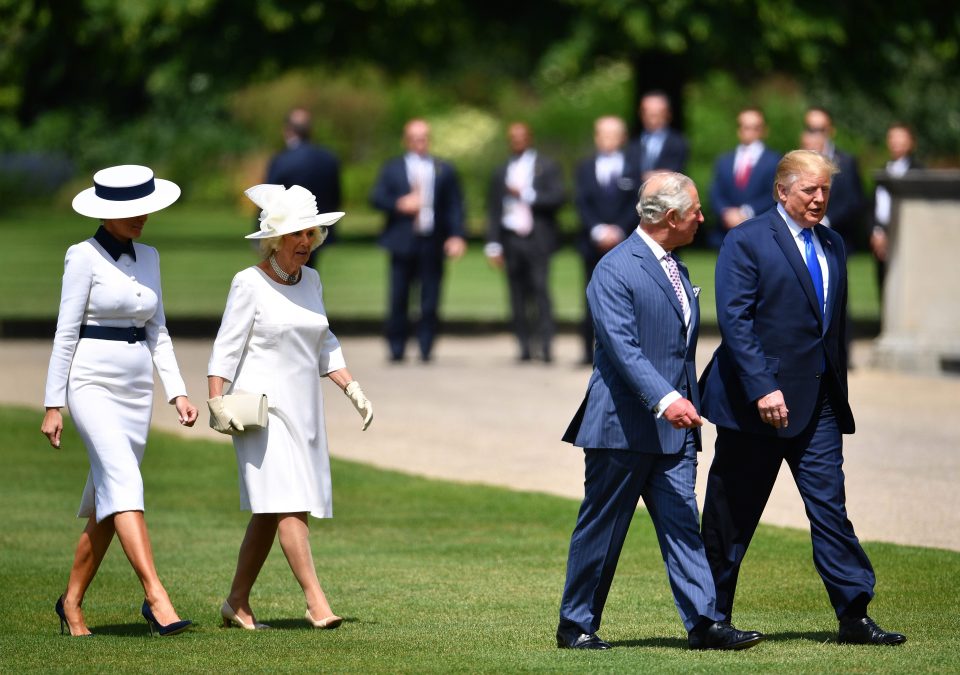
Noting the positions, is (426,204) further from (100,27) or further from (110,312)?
(110,312)

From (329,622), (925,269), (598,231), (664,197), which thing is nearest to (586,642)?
(329,622)

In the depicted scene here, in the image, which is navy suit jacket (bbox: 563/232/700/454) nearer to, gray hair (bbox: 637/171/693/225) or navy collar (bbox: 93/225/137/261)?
gray hair (bbox: 637/171/693/225)

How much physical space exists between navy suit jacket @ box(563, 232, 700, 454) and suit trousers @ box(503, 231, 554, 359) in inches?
419

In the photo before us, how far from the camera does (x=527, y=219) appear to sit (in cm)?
1722

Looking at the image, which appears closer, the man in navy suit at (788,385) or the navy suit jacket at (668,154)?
the man in navy suit at (788,385)

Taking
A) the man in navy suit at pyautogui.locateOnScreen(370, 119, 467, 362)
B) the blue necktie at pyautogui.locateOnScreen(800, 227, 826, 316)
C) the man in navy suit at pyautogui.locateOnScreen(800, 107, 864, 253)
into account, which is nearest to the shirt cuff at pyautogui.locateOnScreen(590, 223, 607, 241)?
the man in navy suit at pyautogui.locateOnScreen(370, 119, 467, 362)

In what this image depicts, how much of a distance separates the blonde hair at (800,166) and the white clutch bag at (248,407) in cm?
202

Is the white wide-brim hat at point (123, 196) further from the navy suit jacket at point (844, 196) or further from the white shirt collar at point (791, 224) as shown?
the navy suit jacket at point (844, 196)

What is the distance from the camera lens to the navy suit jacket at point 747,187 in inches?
592

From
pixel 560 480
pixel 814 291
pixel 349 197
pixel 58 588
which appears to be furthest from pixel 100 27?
pixel 349 197

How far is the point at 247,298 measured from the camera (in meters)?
6.98

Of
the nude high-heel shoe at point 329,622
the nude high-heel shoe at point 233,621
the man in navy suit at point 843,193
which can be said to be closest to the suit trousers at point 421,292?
the man in navy suit at point 843,193

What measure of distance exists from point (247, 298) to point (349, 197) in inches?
2066

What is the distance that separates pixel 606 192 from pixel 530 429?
370 centimetres
